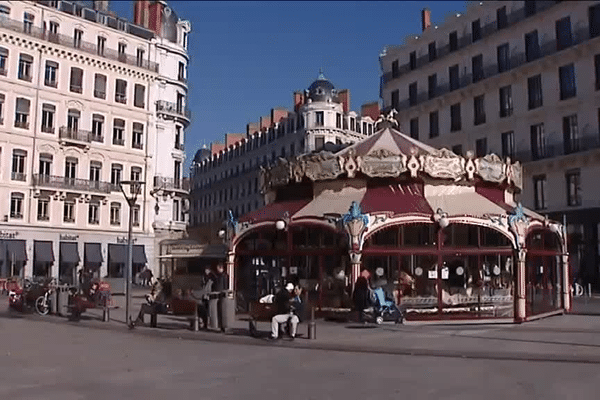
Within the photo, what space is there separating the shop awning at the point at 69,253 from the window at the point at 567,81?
104 feet

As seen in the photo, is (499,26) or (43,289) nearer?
(43,289)

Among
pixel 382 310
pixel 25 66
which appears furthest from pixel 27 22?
pixel 382 310

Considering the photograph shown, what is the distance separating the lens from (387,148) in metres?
22.4

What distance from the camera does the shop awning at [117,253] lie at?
155 ft

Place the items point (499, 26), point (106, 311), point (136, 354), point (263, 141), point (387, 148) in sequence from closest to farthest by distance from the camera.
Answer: point (136, 354), point (106, 311), point (387, 148), point (499, 26), point (263, 141)

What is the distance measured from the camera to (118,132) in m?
48.5

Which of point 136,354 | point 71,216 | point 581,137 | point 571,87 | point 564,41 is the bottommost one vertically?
point 136,354

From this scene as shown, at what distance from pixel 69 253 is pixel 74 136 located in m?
7.82

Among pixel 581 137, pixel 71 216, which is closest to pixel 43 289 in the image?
pixel 71 216

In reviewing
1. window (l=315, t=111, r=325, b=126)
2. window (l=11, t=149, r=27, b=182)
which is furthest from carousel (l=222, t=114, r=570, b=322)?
window (l=315, t=111, r=325, b=126)

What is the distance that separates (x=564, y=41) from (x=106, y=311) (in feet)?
97.8

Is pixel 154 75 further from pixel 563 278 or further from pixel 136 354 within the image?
pixel 136 354

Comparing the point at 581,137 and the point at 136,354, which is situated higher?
the point at 581,137

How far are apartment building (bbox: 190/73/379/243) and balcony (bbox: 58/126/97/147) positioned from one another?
33.5 feet
